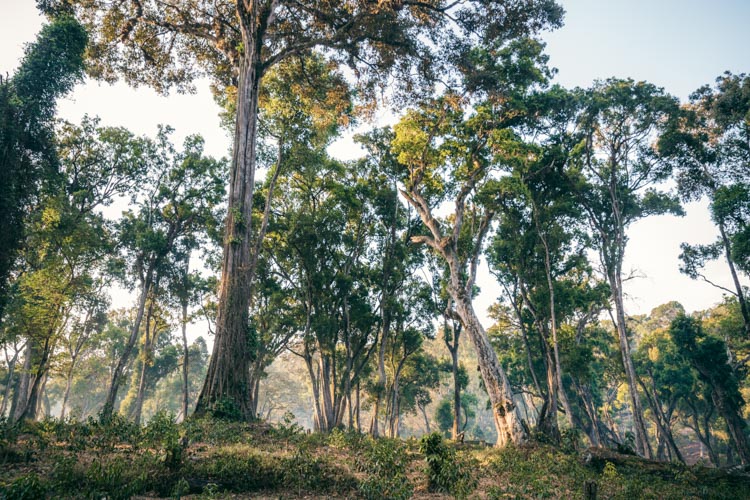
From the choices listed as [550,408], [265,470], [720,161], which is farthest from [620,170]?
[265,470]

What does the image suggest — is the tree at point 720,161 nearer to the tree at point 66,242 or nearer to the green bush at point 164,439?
the green bush at point 164,439

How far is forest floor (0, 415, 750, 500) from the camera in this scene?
15.8 ft

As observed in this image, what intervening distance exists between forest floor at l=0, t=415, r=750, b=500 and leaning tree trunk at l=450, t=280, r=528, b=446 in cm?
231

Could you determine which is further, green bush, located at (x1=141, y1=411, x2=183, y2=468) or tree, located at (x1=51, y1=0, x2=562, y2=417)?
tree, located at (x1=51, y1=0, x2=562, y2=417)

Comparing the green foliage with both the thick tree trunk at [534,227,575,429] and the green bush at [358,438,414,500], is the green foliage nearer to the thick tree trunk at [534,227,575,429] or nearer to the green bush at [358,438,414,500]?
the green bush at [358,438,414,500]

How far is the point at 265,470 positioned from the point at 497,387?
962 cm

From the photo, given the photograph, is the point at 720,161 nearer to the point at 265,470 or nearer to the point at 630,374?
the point at 630,374

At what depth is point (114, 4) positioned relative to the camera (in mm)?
15078

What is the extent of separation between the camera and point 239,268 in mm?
11430

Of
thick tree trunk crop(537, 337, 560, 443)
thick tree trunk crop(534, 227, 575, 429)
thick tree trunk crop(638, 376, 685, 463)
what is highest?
thick tree trunk crop(534, 227, 575, 429)

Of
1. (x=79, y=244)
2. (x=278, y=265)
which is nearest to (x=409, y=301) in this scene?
(x=278, y=265)

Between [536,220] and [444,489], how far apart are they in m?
14.6

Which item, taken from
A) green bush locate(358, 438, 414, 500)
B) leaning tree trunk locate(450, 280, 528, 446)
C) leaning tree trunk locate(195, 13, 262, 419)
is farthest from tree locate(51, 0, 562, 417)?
leaning tree trunk locate(450, 280, 528, 446)

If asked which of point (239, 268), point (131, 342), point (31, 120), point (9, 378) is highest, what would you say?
point (31, 120)
